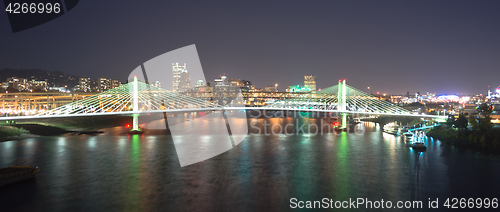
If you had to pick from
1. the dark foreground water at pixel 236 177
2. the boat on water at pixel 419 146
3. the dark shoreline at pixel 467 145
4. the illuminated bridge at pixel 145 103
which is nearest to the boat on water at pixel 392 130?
the illuminated bridge at pixel 145 103

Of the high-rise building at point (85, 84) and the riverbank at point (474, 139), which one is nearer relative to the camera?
the riverbank at point (474, 139)

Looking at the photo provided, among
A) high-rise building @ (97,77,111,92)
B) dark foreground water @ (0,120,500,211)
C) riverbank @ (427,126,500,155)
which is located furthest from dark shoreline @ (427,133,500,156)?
high-rise building @ (97,77,111,92)

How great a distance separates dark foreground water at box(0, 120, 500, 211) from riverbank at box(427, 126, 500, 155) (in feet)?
2.23

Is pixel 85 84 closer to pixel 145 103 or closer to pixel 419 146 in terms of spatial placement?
pixel 145 103

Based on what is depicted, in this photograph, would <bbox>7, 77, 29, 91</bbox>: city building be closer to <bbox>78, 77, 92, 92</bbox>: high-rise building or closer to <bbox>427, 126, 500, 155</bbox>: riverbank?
<bbox>78, 77, 92, 92</bbox>: high-rise building

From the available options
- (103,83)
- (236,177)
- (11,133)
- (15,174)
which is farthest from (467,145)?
(103,83)

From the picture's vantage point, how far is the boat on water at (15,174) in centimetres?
702

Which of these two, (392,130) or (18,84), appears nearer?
(392,130)

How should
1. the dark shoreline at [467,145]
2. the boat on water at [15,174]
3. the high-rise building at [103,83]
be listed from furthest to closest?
the high-rise building at [103,83] → the dark shoreline at [467,145] → the boat on water at [15,174]

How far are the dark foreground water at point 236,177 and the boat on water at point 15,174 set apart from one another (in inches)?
7.6

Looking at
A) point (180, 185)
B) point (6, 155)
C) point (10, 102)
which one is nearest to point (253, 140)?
point (180, 185)

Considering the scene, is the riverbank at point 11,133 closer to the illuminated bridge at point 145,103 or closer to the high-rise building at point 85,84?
the illuminated bridge at point 145,103

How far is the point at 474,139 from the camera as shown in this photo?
39.1ft

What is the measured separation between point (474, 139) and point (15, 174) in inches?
619
